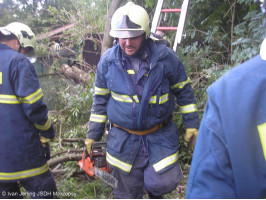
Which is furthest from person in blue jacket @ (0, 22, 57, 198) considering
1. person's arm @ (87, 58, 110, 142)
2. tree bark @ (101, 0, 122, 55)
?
tree bark @ (101, 0, 122, 55)

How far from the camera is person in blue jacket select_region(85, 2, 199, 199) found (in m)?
2.14

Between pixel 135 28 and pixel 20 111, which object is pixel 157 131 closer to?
pixel 135 28

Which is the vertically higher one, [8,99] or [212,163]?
[212,163]

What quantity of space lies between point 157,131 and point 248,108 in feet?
5.28

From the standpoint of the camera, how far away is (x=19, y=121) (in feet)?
7.23

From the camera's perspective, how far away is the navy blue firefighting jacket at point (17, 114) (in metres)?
2.12

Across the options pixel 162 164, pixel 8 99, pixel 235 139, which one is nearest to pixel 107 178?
pixel 162 164

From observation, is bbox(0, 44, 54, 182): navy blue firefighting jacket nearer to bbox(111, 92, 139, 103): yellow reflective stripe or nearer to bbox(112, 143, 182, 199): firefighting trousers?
bbox(111, 92, 139, 103): yellow reflective stripe

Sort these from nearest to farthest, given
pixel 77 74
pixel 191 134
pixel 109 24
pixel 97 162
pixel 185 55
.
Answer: pixel 191 134 < pixel 97 162 < pixel 109 24 < pixel 185 55 < pixel 77 74

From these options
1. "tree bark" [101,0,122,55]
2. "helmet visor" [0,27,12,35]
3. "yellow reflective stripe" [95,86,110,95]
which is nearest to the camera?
"helmet visor" [0,27,12,35]

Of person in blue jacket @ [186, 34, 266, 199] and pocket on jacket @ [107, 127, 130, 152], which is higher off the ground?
person in blue jacket @ [186, 34, 266, 199]

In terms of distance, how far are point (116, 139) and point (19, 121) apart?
0.95 meters

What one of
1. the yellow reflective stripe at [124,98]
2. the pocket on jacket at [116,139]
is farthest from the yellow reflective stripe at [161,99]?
the pocket on jacket at [116,139]

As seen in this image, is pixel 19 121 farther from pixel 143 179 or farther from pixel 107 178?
pixel 143 179
